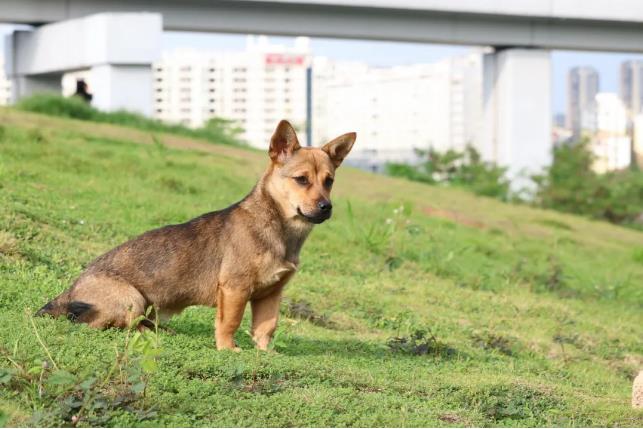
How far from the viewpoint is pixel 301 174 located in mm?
6367

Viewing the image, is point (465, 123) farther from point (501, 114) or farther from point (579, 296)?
point (579, 296)

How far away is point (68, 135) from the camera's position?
56.6ft

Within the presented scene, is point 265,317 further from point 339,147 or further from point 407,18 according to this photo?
point 407,18

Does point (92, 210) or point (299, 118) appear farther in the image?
point (299, 118)

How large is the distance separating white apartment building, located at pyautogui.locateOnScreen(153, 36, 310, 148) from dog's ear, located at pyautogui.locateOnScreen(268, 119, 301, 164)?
120138 mm

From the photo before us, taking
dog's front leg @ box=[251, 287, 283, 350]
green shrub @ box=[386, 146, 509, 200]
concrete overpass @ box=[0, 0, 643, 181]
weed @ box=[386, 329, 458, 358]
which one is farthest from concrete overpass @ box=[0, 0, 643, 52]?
dog's front leg @ box=[251, 287, 283, 350]

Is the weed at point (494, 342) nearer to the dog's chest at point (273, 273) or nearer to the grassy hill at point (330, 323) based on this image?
the grassy hill at point (330, 323)

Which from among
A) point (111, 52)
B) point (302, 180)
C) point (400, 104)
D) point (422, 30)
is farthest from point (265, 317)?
point (400, 104)

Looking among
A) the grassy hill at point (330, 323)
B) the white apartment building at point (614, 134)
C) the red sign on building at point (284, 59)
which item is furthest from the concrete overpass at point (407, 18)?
the red sign on building at point (284, 59)

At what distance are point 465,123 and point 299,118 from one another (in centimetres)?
2854

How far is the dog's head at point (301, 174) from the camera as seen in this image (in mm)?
6296

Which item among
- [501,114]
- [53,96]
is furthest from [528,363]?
[501,114]

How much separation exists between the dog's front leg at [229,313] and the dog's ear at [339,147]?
3.42 feet

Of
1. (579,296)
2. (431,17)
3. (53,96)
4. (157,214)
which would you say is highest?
(431,17)
